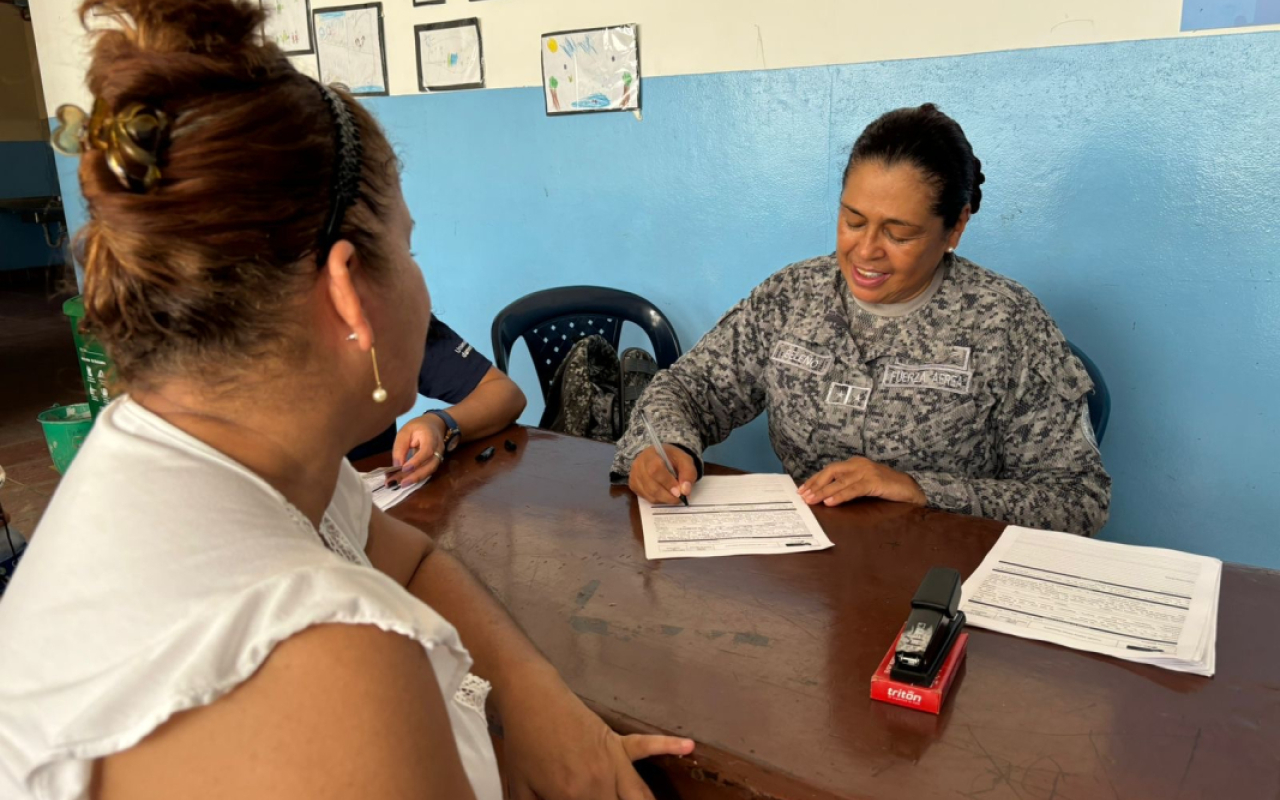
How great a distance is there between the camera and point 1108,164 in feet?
7.21

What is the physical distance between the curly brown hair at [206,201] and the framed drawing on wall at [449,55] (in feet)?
8.48

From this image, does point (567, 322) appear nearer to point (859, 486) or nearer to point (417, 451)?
point (417, 451)

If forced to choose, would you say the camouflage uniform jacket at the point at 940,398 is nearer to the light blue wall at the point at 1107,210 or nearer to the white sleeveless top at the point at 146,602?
the light blue wall at the point at 1107,210

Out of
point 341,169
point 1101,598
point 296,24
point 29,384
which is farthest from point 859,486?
point 29,384

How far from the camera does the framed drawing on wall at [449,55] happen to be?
125 inches

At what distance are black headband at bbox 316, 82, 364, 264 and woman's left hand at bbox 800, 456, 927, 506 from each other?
102cm

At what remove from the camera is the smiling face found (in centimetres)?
175

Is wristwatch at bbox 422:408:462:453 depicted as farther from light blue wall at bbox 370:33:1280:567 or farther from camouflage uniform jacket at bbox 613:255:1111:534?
light blue wall at bbox 370:33:1280:567

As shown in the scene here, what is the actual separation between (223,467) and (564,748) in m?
0.50

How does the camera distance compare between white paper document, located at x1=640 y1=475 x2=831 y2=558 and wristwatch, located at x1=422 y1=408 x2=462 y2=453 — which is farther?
wristwatch, located at x1=422 y1=408 x2=462 y2=453

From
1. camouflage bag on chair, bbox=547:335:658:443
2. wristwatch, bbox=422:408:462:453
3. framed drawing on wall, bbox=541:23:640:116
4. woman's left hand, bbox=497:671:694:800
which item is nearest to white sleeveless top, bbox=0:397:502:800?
woman's left hand, bbox=497:671:694:800

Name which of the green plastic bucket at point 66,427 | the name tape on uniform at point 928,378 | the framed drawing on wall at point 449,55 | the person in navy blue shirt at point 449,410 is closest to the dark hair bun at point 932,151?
the name tape on uniform at point 928,378

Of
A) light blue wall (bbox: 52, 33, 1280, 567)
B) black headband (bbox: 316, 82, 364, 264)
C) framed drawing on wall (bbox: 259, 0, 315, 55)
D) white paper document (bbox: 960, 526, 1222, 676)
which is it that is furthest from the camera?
framed drawing on wall (bbox: 259, 0, 315, 55)

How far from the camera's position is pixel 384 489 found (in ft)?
5.62
